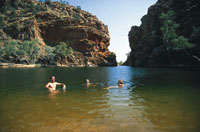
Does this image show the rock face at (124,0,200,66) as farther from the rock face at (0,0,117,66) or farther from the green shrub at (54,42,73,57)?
the green shrub at (54,42,73,57)

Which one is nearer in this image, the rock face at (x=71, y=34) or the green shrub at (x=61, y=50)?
the green shrub at (x=61, y=50)

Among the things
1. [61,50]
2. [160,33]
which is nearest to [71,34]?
[61,50]

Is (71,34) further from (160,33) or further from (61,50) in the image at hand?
(160,33)

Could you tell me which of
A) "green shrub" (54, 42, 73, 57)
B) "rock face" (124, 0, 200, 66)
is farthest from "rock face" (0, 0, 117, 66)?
"rock face" (124, 0, 200, 66)

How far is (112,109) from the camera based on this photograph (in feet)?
23.4

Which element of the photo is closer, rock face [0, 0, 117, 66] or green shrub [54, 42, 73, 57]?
green shrub [54, 42, 73, 57]

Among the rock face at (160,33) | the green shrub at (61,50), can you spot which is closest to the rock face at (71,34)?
the green shrub at (61,50)

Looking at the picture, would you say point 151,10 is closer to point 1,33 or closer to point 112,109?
point 112,109

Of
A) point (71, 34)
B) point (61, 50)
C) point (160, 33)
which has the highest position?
point (71, 34)

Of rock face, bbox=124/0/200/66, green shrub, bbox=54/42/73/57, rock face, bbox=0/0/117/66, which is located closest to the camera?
rock face, bbox=124/0/200/66

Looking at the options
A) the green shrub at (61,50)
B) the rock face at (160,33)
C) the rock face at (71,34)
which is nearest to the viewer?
the rock face at (160,33)

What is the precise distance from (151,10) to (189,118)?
96.5 metres

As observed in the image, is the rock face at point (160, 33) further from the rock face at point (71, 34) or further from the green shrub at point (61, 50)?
the green shrub at point (61, 50)

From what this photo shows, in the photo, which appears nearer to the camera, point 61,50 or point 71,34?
point 61,50
